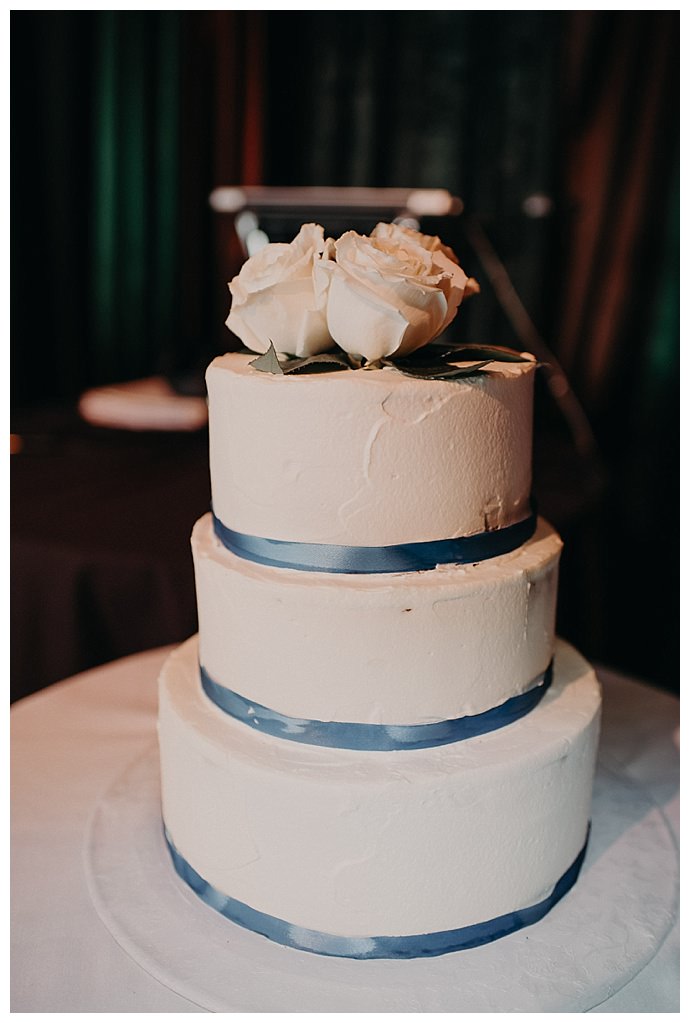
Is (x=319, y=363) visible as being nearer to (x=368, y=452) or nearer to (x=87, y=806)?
(x=368, y=452)

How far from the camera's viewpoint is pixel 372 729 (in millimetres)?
995

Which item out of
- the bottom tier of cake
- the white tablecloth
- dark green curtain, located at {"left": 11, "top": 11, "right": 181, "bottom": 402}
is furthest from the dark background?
the bottom tier of cake

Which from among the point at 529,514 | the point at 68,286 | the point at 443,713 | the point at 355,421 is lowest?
the point at 443,713

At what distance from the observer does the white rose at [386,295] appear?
91cm

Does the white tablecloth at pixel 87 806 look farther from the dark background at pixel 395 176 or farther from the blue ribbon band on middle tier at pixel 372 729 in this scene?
the dark background at pixel 395 176

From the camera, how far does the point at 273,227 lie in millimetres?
3320

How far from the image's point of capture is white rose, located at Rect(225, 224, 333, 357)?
0.95m

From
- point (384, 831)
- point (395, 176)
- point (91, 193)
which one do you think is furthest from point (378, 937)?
point (395, 176)

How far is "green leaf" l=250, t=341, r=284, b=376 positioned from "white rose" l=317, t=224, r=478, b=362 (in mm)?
66

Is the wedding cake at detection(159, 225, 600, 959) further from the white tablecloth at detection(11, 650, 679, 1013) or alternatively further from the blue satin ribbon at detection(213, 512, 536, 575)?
the white tablecloth at detection(11, 650, 679, 1013)

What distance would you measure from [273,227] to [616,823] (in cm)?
261

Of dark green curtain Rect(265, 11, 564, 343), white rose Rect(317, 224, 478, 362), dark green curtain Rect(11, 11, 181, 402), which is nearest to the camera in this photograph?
white rose Rect(317, 224, 478, 362)
